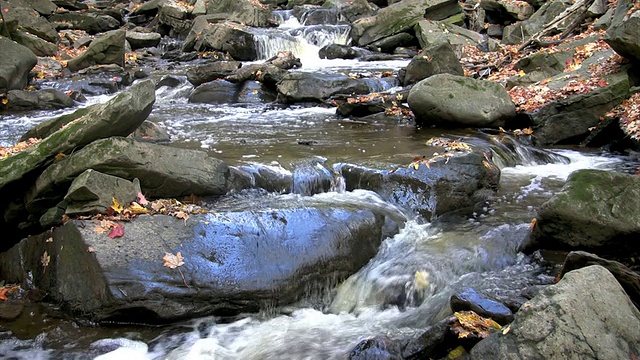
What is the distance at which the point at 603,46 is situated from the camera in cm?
1189

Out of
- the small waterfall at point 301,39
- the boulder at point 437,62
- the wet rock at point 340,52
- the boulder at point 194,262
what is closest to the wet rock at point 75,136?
the boulder at point 194,262

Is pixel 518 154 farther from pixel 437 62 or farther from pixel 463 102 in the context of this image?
pixel 437 62

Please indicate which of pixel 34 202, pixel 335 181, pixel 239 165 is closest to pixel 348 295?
pixel 335 181

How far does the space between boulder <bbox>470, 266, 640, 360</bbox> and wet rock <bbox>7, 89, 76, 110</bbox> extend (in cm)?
1357

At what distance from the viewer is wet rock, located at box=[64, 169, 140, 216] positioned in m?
5.37

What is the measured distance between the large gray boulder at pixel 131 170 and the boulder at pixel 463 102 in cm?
547

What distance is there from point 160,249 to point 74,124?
7.77 feet

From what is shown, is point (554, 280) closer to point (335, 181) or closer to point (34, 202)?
point (335, 181)

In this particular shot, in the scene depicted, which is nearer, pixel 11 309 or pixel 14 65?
pixel 11 309

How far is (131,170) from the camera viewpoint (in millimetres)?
5934

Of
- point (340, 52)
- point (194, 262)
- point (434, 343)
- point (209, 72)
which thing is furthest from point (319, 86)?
point (434, 343)

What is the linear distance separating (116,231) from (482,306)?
3.64 metres

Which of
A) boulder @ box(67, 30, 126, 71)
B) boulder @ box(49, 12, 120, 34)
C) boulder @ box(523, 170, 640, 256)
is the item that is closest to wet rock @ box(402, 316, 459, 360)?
boulder @ box(523, 170, 640, 256)

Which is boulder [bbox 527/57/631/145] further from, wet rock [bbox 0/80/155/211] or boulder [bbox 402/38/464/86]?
wet rock [bbox 0/80/155/211]
